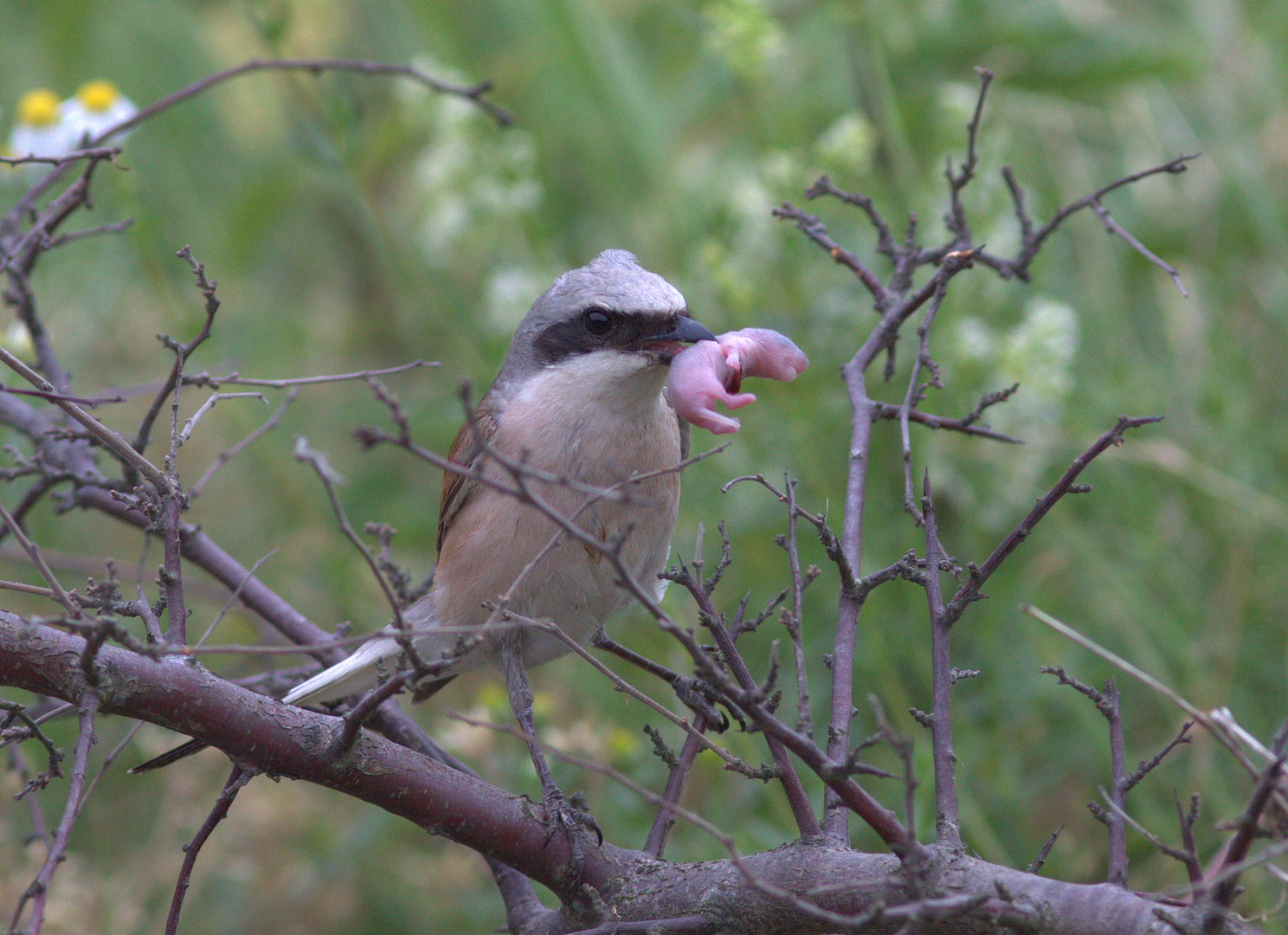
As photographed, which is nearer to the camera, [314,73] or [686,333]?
[686,333]

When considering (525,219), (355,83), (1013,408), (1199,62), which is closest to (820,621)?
(1013,408)

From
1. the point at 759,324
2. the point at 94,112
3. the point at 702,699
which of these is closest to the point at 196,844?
the point at 702,699

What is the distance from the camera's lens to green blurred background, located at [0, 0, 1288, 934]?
3.25 meters

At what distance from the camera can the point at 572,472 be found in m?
2.62

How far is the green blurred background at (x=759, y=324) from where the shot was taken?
3.25 meters

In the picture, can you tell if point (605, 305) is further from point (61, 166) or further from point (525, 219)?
point (525, 219)

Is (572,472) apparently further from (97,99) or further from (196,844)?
(97,99)

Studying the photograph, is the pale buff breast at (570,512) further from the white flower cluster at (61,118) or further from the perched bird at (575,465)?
the white flower cluster at (61,118)

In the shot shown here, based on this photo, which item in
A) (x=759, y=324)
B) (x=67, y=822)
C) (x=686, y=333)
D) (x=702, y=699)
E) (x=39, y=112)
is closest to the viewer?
(x=67, y=822)

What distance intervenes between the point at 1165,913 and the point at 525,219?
3203mm

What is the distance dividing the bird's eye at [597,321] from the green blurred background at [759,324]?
2.22ft

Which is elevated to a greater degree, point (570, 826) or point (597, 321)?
point (597, 321)

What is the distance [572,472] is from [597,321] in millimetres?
355

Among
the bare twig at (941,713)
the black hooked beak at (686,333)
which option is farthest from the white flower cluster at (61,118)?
the bare twig at (941,713)
